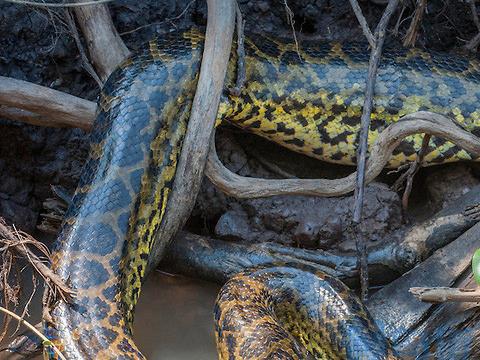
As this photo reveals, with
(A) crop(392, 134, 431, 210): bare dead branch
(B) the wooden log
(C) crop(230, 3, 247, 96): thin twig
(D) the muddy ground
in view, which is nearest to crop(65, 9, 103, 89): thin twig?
(D) the muddy ground

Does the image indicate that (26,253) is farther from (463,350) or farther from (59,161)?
(463,350)

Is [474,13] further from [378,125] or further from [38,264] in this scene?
[38,264]

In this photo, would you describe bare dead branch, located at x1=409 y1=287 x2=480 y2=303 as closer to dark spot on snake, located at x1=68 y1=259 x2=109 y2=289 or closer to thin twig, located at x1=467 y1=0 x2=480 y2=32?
dark spot on snake, located at x1=68 y1=259 x2=109 y2=289

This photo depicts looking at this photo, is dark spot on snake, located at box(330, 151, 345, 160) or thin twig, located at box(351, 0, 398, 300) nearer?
thin twig, located at box(351, 0, 398, 300)

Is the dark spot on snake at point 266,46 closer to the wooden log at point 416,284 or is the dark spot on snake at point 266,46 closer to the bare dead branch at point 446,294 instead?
the wooden log at point 416,284

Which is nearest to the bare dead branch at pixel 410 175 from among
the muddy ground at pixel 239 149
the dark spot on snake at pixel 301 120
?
the muddy ground at pixel 239 149

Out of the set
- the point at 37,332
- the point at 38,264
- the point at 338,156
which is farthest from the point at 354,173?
the point at 37,332
